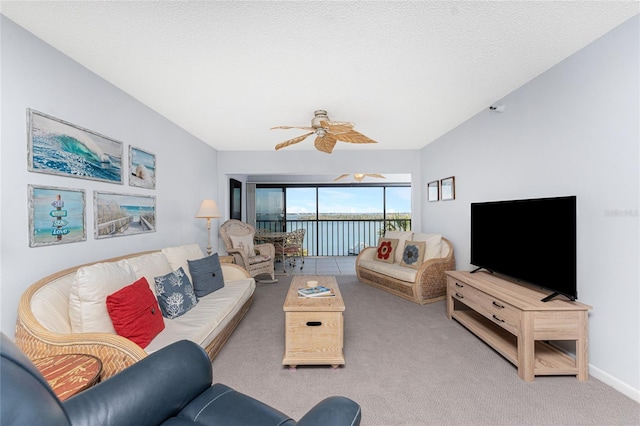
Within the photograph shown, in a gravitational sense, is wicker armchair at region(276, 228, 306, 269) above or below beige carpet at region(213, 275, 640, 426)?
above

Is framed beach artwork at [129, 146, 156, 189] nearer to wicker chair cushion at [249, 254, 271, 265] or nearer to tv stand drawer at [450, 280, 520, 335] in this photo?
wicker chair cushion at [249, 254, 271, 265]

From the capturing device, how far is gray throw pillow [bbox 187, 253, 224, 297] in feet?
8.99

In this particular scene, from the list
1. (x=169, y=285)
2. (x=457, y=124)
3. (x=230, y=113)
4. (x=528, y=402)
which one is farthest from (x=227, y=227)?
(x=528, y=402)

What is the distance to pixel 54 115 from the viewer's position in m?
1.89

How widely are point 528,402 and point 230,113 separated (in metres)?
3.59

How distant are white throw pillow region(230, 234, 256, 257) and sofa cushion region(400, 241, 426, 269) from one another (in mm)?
2499

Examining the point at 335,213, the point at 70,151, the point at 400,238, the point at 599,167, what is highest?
the point at 70,151

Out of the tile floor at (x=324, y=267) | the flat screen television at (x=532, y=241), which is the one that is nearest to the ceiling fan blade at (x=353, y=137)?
the flat screen television at (x=532, y=241)

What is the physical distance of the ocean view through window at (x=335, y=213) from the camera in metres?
7.43

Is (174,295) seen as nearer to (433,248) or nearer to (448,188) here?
(433,248)

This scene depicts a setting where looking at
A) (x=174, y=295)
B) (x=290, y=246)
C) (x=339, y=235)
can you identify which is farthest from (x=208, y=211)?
(x=339, y=235)

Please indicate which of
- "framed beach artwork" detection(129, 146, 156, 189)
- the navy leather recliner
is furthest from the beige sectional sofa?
"framed beach artwork" detection(129, 146, 156, 189)

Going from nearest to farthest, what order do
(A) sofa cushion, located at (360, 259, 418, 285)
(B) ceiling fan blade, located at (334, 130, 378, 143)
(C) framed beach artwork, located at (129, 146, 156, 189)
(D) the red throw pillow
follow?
(D) the red throw pillow < (C) framed beach artwork, located at (129, 146, 156, 189) < (B) ceiling fan blade, located at (334, 130, 378, 143) < (A) sofa cushion, located at (360, 259, 418, 285)

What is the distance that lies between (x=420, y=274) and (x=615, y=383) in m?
1.85
